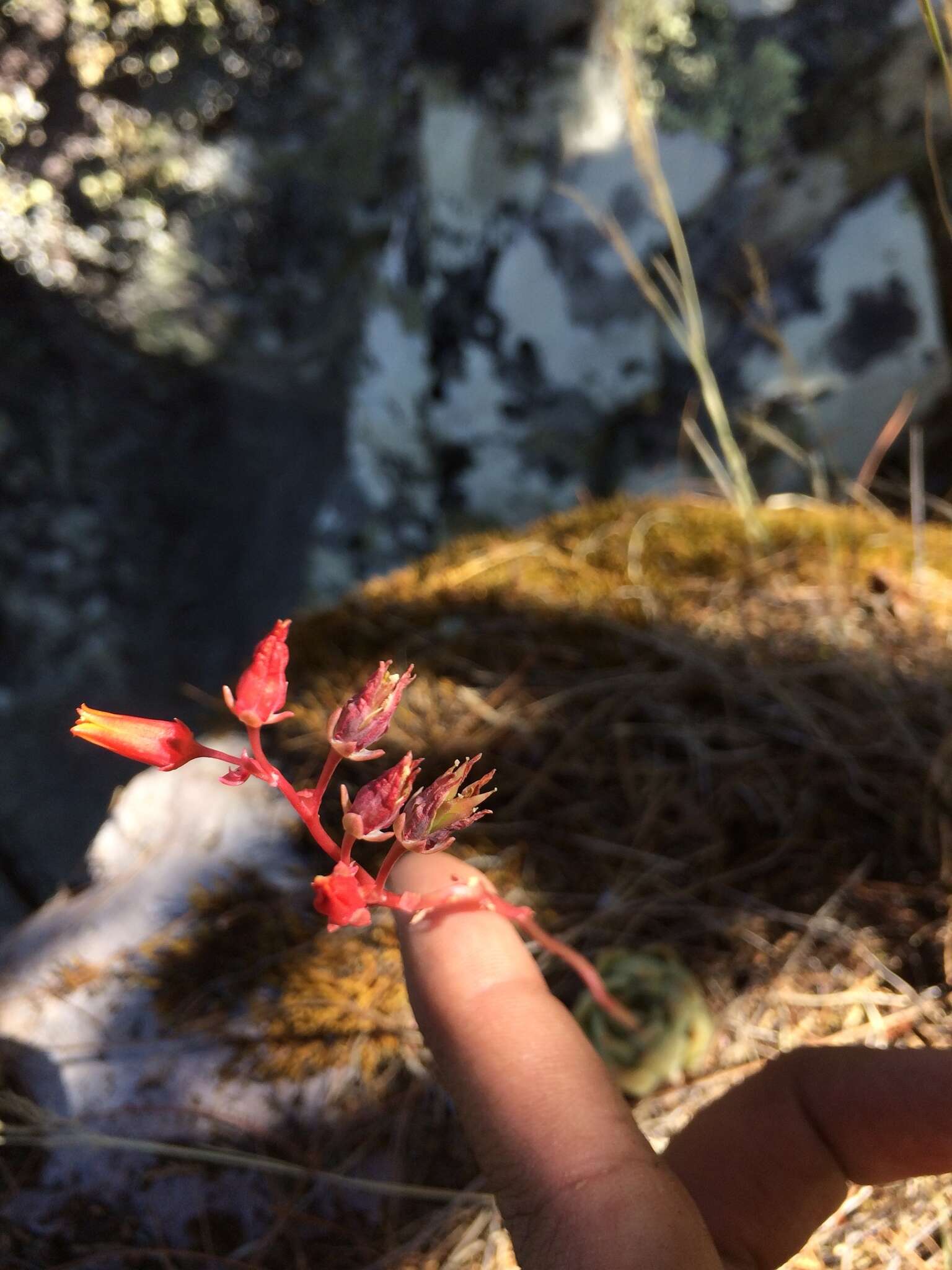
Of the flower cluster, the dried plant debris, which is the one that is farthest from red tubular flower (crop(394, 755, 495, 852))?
the dried plant debris

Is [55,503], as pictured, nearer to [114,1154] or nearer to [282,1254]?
[114,1154]

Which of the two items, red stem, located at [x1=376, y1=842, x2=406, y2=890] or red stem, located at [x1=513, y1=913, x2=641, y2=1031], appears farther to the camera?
red stem, located at [x1=513, y1=913, x2=641, y2=1031]

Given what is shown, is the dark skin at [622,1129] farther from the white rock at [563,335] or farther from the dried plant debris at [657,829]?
the white rock at [563,335]

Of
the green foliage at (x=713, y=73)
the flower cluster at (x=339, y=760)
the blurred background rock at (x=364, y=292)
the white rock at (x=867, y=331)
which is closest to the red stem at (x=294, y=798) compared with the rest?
the flower cluster at (x=339, y=760)

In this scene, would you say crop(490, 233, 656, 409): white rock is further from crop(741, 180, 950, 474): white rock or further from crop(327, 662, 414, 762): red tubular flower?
crop(327, 662, 414, 762): red tubular flower

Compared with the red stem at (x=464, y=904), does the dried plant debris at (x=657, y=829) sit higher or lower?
lower

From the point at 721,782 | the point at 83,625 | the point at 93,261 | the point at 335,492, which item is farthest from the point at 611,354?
the point at 83,625
